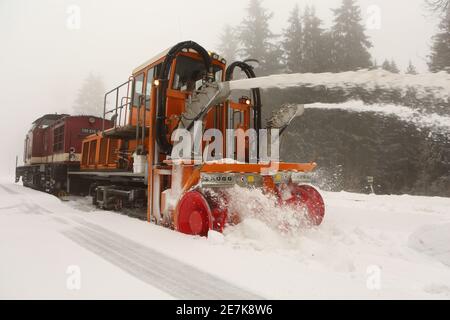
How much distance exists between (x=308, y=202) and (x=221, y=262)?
9.48 ft

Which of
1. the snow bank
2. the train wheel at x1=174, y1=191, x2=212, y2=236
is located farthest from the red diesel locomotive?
the snow bank

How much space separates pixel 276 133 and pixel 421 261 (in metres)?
3.87

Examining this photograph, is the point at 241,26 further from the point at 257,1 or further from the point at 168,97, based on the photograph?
the point at 168,97

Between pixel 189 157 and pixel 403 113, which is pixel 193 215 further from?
pixel 403 113

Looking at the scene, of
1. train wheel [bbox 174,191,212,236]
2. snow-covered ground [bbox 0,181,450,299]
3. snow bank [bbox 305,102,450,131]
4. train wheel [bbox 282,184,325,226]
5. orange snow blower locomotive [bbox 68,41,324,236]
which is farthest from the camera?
snow bank [bbox 305,102,450,131]

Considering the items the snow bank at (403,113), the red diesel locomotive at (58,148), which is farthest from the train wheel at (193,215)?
the snow bank at (403,113)

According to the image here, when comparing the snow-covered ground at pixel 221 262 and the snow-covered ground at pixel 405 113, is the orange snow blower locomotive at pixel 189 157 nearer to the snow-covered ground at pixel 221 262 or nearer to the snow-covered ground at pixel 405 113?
the snow-covered ground at pixel 221 262

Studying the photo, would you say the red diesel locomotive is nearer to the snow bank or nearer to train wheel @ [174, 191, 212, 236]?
train wheel @ [174, 191, 212, 236]

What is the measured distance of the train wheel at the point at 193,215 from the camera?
15.8 ft

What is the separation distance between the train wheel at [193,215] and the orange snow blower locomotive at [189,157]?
0.01 metres

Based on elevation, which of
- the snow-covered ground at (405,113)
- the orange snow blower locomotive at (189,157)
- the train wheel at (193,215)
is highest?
the snow-covered ground at (405,113)

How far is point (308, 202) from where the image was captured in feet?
20.0

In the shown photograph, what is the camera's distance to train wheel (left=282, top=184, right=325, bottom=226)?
5.87m

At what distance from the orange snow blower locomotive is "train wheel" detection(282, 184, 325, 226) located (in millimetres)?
19
